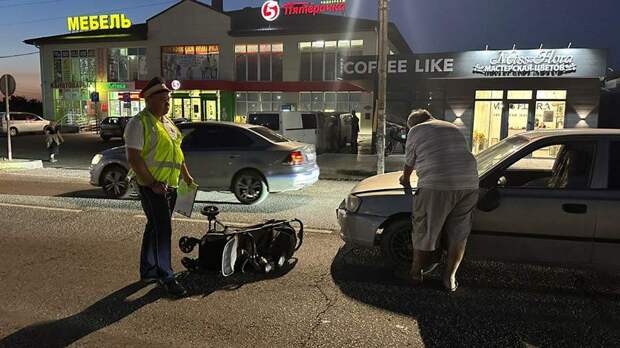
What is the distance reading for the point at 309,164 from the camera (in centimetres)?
962

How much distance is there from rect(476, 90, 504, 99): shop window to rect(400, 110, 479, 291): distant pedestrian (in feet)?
52.9

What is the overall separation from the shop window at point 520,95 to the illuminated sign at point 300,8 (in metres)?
18.5

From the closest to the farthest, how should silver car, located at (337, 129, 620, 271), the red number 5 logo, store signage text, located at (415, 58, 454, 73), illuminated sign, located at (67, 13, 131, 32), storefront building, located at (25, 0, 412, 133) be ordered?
1. silver car, located at (337, 129, 620, 271)
2. store signage text, located at (415, 58, 454, 73)
3. storefront building, located at (25, 0, 412, 133)
4. the red number 5 logo
5. illuminated sign, located at (67, 13, 131, 32)

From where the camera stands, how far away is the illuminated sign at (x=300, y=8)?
34.8 meters

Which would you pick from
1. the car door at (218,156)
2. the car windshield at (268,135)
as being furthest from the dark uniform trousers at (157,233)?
the car windshield at (268,135)

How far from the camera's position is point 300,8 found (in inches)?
1433

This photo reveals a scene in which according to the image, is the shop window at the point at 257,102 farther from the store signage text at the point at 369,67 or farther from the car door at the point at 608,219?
the car door at the point at 608,219

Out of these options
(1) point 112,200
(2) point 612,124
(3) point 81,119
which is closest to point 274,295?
(1) point 112,200

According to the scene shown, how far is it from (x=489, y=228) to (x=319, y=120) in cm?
1577

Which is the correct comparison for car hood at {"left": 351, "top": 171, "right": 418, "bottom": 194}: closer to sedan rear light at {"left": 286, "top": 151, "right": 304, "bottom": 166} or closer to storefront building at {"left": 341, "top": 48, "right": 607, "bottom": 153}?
sedan rear light at {"left": 286, "top": 151, "right": 304, "bottom": 166}

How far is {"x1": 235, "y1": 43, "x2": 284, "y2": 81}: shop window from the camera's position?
37812mm

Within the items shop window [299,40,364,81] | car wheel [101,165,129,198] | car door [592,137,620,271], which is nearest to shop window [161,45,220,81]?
shop window [299,40,364,81]

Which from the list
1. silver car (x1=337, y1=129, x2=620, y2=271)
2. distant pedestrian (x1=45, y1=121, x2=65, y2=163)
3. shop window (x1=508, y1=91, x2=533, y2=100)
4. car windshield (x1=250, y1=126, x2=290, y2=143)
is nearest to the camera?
silver car (x1=337, y1=129, x2=620, y2=271)

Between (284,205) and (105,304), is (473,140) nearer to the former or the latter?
(284,205)
